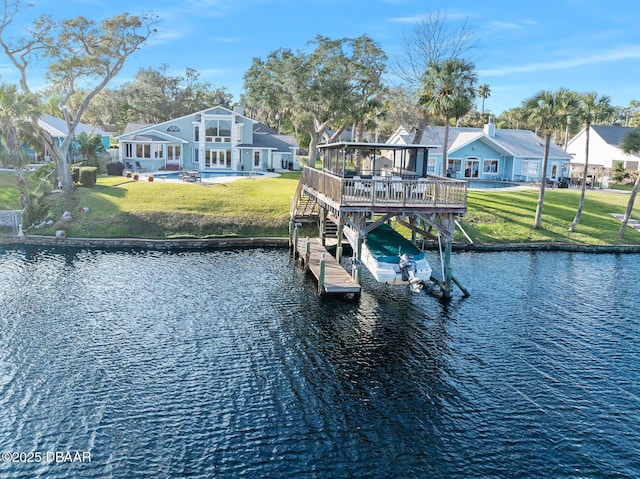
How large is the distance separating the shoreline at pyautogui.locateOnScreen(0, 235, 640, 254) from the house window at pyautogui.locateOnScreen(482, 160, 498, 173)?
25.7 metres

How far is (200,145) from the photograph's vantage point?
56.0 metres

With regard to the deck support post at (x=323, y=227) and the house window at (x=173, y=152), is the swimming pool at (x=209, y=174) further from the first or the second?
the deck support post at (x=323, y=227)

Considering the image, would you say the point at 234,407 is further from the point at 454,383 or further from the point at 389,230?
the point at 389,230

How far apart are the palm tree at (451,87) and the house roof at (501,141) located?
20.1 metres

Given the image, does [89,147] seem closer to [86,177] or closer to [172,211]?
[86,177]

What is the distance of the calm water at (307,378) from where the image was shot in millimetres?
12305

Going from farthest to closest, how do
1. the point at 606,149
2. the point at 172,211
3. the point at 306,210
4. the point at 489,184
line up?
the point at 606,149, the point at 489,184, the point at 172,211, the point at 306,210

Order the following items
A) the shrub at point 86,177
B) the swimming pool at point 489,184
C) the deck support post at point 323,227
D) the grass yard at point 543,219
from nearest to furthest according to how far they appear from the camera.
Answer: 1. the deck support post at point 323,227
2. the grass yard at point 543,219
3. the shrub at point 86,177
4. the swimming pool at point 489,184

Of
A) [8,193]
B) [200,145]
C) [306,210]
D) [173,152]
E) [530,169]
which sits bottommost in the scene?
[306,210]

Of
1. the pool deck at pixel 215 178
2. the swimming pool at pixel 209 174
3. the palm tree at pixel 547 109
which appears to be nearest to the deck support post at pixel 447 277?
the palm tree at pixel 547 109

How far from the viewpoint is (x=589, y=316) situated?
22156mm

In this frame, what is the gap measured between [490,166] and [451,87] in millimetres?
25990

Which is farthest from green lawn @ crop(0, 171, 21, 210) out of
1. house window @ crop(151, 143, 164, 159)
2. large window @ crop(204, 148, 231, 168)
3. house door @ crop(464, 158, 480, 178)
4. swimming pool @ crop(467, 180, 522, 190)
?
house door @ crop(464, 158, 480, 178)

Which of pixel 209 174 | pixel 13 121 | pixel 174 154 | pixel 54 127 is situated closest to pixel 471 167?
pixel 209 174
